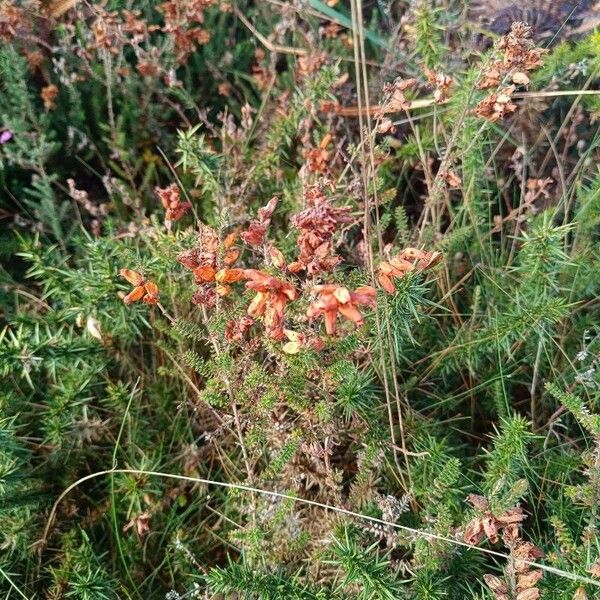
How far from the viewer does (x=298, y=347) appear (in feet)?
4.37

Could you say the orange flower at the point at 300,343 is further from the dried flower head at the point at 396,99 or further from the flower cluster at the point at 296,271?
the dried flower head at the point at 396,99

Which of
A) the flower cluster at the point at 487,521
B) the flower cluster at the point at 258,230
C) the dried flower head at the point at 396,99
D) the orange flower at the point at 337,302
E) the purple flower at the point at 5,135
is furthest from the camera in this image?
the purple flower at the point at 5,135

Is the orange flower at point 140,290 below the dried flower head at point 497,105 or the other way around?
below

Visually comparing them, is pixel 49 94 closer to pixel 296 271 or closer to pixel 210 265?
pixel 210 265

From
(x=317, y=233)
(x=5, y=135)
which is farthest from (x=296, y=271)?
(x=5, y=135)

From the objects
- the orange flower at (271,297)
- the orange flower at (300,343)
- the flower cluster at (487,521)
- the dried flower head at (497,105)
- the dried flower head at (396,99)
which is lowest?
the flower cluster at (487,521)

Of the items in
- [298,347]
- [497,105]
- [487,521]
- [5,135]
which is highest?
[497,105]

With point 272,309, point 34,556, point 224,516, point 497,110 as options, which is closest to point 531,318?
point 497,110

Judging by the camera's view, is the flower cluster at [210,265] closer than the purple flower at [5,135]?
Yes

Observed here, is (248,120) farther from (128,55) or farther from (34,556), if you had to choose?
(34,556)

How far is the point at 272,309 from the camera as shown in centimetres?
123

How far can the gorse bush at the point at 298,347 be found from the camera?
1428mm

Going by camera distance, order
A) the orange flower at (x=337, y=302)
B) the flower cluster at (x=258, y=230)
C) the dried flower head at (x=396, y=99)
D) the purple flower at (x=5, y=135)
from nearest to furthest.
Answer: the orange flower at (x=337, y=302)
the flower cluster at (x=258, y=230)
the dried flower head at (x=396, y=99)
the purple flower at (x=5, y=135)

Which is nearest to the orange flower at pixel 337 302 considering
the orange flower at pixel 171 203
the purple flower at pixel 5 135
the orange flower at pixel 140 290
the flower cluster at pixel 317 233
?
the flower cluster at pixel 317 233
